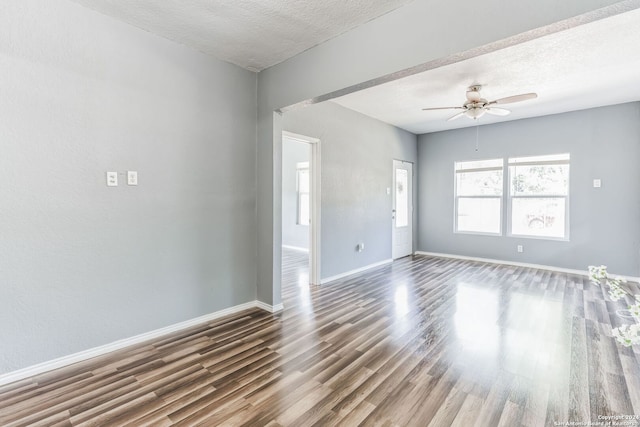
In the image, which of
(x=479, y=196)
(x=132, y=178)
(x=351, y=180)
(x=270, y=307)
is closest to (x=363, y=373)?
(x=270, y=307)

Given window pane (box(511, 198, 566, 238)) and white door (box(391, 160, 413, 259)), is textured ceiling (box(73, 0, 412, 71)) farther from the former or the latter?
window pane (box(511, 198, 566, 238))

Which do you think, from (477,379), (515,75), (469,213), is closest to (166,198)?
(477,379)

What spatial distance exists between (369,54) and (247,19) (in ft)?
3.46

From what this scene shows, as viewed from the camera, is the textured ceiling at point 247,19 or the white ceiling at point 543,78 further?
the white ceiling at point 543,78

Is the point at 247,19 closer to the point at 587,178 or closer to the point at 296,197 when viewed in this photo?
the point at 296,197

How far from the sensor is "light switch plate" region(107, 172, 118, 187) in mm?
2572

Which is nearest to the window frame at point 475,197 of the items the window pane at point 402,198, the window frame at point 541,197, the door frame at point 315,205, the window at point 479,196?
the window at point 479,196

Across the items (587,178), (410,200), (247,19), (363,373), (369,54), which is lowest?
(363,373)

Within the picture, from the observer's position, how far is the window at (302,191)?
7613 mm

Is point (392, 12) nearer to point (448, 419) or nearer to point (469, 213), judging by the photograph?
point (448, 419)

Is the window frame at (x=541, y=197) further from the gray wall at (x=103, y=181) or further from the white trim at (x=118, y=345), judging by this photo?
the gray wall at (x=103, y=181)

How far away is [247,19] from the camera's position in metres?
2.54

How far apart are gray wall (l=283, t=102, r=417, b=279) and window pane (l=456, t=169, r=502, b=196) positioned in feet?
5.13

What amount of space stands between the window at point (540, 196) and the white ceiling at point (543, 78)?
2.96 feet
